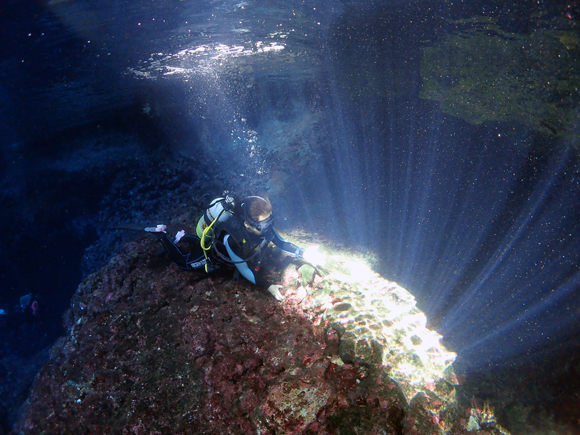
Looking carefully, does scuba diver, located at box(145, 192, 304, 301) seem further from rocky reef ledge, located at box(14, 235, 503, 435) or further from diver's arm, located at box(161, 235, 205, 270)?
rocky reef ledge, located at box(14, 235, 503, 435)

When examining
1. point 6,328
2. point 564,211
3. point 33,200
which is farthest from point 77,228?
point 564,211

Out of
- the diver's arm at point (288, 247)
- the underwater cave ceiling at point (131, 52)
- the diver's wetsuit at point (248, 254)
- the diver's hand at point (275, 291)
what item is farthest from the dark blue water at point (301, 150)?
the diver's wetsuit at point (248, 254)

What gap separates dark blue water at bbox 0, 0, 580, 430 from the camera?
18.3 feet

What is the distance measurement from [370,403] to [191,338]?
2.20m

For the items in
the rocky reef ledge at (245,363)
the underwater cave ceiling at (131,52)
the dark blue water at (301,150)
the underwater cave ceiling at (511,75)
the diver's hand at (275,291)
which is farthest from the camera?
the underwater cave ceiling at (131,52)

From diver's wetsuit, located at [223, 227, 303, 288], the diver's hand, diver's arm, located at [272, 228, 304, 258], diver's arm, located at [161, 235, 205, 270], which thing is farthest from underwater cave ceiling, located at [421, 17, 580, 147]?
diver's arm, located at [161, 235, 205, 270]

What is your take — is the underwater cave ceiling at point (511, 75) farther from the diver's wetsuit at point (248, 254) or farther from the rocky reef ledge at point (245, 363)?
the diver's wetsuit at point (248, 254)

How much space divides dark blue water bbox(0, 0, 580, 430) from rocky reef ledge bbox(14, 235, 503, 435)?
3457 millimetres

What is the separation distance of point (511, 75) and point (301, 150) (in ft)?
20.2

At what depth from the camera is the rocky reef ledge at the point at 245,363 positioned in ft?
7.50

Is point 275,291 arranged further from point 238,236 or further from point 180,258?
point 180,258

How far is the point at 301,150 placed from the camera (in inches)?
388

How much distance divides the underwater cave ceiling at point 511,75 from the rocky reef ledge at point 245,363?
4869mm

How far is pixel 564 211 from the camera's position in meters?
5.30
